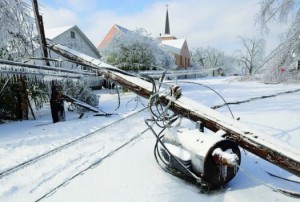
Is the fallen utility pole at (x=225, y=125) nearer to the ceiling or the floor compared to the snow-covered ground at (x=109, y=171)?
nearer to the ceiling

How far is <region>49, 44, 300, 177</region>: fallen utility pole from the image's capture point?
3.43 m

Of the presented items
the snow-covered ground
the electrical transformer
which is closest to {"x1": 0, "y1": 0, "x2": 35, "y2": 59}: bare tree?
the snow-covered ground

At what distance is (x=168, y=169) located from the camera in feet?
15.1

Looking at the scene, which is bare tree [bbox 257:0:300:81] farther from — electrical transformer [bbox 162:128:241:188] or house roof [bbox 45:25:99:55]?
house roof [bbox 45:25:99:55]

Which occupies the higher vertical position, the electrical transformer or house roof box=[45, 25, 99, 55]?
house roof box=[45, 25, 99, 55]

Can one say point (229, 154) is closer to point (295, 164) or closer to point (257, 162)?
point (295, 164)

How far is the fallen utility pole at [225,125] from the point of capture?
3434 mm

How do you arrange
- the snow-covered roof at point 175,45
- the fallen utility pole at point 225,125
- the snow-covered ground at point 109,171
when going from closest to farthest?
the fallen utility pole at point 225,125 < the snow-covered ground at point 109,171 < the snow-covered roof at point 175,45

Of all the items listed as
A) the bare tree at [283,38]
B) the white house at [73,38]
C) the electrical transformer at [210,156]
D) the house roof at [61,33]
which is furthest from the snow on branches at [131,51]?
the electrical transformer at [210,156]

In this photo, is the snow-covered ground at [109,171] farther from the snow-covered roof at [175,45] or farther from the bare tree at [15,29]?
the snow-covered roof at [175,45]

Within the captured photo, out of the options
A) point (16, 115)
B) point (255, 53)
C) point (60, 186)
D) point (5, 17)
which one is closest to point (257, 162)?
point (60, 186)

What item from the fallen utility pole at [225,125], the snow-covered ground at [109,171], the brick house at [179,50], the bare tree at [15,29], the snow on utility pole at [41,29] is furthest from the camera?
the brick house at [179,50]

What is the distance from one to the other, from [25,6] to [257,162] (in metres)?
10.1

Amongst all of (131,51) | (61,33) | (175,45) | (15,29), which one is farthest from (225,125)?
(175,45)
